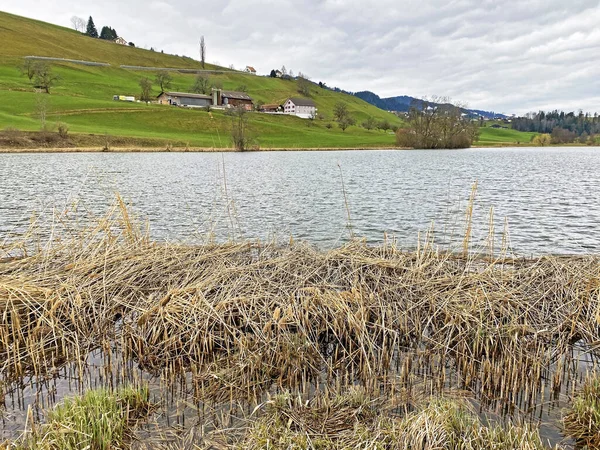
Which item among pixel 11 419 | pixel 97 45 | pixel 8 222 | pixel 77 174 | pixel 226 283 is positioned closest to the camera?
pixel 11 419

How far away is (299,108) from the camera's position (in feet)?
489

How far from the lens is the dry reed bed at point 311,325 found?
17.6 feet

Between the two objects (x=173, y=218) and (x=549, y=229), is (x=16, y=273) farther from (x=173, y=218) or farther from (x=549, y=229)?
(x=549, y=229)

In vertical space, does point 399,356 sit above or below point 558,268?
below

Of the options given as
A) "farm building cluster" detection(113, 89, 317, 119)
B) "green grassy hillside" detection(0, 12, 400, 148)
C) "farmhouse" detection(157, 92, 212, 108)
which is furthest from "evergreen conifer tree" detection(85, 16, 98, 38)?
"farmhouse" detection(157, 92, 212, 108)

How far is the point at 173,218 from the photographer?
1705cm

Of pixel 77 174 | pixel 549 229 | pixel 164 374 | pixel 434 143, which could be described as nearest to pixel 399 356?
pixel 164 374

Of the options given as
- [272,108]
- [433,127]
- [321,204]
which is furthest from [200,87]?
[321,204]

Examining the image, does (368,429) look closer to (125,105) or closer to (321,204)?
(321,204)

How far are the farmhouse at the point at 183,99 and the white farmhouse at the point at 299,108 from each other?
3181 cm

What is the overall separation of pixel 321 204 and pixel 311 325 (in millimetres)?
15420

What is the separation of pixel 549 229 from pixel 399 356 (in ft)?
42.8

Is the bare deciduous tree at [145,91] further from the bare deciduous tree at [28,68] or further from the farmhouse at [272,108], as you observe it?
the farmhouse at [272,108]

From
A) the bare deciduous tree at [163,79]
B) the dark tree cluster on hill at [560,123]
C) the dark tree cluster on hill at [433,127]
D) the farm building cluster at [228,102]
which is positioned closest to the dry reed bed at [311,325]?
the dark tree cluster on hill at [433,127]
